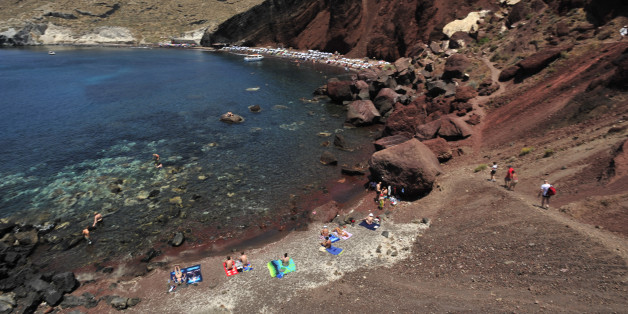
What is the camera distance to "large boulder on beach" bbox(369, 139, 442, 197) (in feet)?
85.9

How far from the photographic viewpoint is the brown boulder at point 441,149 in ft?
102

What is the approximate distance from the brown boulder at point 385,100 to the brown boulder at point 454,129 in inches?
557

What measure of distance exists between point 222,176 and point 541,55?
3660cm

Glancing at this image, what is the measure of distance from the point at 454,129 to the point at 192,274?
27722 millimetres

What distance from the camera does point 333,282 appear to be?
18.3 meters

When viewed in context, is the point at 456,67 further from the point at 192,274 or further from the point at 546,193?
the point at 192,274

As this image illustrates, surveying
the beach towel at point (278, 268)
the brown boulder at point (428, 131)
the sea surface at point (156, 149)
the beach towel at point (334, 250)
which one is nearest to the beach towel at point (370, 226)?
the beach towel at point (334, 250)

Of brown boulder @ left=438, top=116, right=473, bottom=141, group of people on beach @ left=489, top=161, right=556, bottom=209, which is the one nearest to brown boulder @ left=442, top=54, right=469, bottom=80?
brown boulder @ left=438, top=116, right=473, bottom=141

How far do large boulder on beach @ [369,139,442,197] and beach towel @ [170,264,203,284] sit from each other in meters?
16.0

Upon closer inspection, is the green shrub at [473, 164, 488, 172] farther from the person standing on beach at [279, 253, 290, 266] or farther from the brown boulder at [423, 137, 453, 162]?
the person standing on beach at [279, 253, 290, 266]

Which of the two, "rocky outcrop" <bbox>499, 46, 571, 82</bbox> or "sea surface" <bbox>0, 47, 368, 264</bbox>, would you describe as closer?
"sea surface" <bbox>0, 47, 368, 264</bbox>

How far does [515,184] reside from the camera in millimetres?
22312

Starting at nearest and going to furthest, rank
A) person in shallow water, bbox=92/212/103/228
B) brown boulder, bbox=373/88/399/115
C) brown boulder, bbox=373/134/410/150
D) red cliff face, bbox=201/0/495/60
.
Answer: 1. person in shallow water, bbox=92/212/103/228
2. brown boulder, bbox=373/134/410/150
3. brown boulder, bbox=373/88/399/115
4. red cliff face, bbox=201/0/495/60

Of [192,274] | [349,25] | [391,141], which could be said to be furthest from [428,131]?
[349,25]
